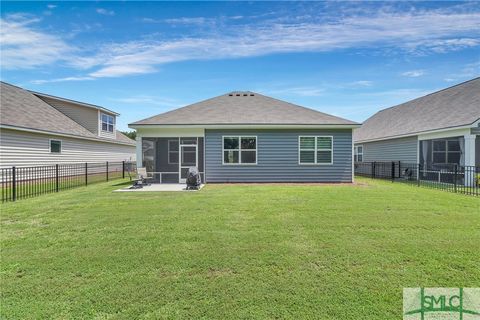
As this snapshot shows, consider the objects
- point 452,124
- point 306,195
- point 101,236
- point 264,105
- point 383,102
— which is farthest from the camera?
point 383,102

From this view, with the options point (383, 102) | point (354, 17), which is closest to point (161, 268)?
point (354, 17)

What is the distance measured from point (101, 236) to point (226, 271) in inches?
123

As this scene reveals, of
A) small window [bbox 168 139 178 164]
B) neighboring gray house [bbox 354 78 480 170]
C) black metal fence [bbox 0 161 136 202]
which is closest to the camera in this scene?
black metal fence [bbox 0 161 136 202]

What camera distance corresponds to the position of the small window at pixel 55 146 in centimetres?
1843

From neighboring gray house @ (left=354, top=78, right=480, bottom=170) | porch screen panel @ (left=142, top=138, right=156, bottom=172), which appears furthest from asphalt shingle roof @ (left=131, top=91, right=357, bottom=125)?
neighboring gray house @ (left=354, top=78, right=480, bottom=170)

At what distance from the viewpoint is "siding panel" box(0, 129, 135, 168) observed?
14961 millimetres

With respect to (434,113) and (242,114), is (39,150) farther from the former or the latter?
(434,113)

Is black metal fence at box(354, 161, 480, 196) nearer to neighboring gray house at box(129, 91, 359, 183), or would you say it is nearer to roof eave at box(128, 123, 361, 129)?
neighboring gray house at box(129, 91, 359, 183)

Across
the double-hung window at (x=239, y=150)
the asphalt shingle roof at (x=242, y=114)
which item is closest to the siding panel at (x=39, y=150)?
the asphalt shingle roof at (x=242, y=114)

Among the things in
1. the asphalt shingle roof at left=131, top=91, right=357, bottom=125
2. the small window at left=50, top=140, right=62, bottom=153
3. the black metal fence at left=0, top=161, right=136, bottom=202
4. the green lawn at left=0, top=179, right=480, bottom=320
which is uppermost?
the asphalt shingle roof at left=131, top=91, right=357, bottom=125

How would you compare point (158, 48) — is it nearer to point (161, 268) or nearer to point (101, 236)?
point (101, 236)

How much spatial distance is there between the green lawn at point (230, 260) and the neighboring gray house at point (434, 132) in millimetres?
8196

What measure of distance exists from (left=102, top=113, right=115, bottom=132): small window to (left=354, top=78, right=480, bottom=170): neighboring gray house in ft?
75.8

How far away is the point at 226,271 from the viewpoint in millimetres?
3938
